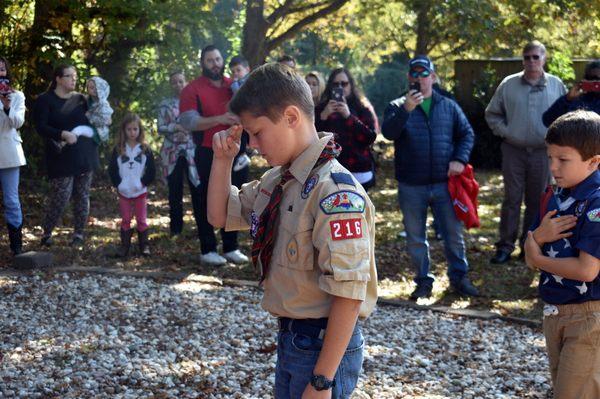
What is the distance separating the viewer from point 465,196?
6.80 metres

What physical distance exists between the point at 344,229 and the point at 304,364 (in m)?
0.45

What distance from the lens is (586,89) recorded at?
23.2 ft

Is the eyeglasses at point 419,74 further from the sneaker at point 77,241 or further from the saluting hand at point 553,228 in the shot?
the sneaker at point 77,241

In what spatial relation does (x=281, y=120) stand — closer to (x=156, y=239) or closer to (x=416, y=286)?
(x=416, y=286)

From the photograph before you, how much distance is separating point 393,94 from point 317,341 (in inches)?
1129

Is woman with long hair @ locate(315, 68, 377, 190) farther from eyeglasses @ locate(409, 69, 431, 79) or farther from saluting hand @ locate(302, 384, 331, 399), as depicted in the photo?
saluting hand @ locate(302, 384, 331, 399)

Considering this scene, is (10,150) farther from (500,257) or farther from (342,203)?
(342,203)

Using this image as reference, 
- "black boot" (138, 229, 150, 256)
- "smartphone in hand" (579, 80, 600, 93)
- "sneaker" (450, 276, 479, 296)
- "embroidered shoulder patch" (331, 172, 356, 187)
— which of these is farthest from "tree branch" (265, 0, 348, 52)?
"embroidered shoulder patch" (331, 172, 356, 187)

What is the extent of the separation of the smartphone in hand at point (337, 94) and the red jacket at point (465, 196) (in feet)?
3.48

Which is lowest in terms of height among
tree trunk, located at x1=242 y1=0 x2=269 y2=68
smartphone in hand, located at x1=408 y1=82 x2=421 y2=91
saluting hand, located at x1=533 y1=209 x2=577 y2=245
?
saluting hand, located at x1=533 y1=209 x2=577 y2=245

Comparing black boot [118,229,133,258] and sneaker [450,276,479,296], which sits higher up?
black boot [118,229,133,258]

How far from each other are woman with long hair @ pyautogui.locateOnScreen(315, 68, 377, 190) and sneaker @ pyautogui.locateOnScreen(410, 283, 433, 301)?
0.96 metres

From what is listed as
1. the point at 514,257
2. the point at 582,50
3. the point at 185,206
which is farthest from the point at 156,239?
the point at 582,50

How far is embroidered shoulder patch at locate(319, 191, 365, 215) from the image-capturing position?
2.60 metres
